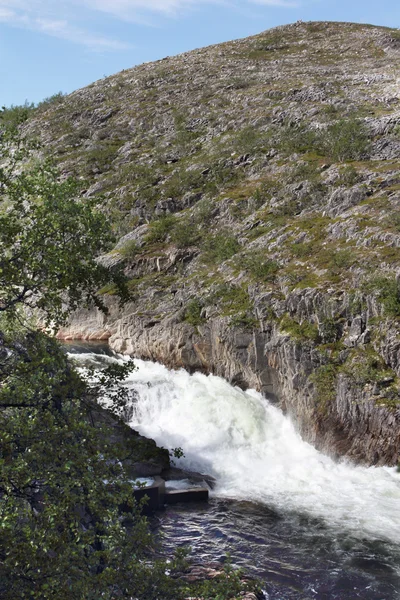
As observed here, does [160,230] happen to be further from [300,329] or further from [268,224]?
[300,329]

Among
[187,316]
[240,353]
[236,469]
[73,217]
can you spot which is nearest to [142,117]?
[187,316]

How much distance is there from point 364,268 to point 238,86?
80378 millimetres

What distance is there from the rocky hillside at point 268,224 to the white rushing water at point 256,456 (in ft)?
4.57

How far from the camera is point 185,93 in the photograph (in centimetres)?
11081

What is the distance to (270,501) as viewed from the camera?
84.0 feet

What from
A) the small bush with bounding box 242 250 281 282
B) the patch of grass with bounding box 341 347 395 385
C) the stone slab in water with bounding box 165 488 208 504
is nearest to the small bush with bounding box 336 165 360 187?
the small bush with bounding box 242 250 281 282

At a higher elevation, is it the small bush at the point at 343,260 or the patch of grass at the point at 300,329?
the small bush at the point at 343,260

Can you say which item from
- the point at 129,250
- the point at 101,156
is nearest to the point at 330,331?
the point at 129,250

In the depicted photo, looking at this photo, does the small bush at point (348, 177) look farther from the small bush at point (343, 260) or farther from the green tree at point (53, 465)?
the green tree at point (53, 465)

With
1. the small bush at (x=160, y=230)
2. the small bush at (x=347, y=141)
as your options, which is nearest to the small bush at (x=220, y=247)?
the small bush at (x=160, y=230)

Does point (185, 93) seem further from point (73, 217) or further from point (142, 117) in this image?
point (73, 217)

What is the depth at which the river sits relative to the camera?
19344 mm

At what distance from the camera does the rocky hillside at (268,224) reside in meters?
32.2

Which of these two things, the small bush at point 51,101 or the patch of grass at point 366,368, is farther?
the small bush at point 51,101
